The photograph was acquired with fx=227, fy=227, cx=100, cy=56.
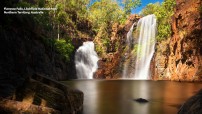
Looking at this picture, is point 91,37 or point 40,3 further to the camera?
point 91,37

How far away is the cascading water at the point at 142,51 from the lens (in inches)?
1938

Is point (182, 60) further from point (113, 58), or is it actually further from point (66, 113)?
point (66, 113)

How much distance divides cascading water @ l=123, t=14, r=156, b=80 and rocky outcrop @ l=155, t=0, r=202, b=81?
6.64 meters

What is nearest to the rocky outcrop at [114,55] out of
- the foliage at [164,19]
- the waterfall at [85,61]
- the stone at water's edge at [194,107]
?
the waterfall at [85,61]

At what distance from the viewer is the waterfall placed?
163ft

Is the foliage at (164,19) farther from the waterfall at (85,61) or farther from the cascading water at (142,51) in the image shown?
the waterfall at (85,61)

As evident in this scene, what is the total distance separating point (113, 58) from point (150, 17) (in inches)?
531

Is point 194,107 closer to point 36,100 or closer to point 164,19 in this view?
point 36,100

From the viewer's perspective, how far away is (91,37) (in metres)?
60.7

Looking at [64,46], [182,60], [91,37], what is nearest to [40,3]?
[64,46]

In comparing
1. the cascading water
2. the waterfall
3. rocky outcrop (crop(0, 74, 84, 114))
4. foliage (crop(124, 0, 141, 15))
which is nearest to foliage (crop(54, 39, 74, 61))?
the waterfall

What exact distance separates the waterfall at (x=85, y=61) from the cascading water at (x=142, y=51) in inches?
293

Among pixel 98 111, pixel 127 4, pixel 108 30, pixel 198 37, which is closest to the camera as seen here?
pixel 98 111

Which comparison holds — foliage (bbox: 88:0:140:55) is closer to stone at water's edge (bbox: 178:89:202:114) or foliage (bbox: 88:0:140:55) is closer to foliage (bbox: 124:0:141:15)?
foliage (bbox: 124:0:141:15)
